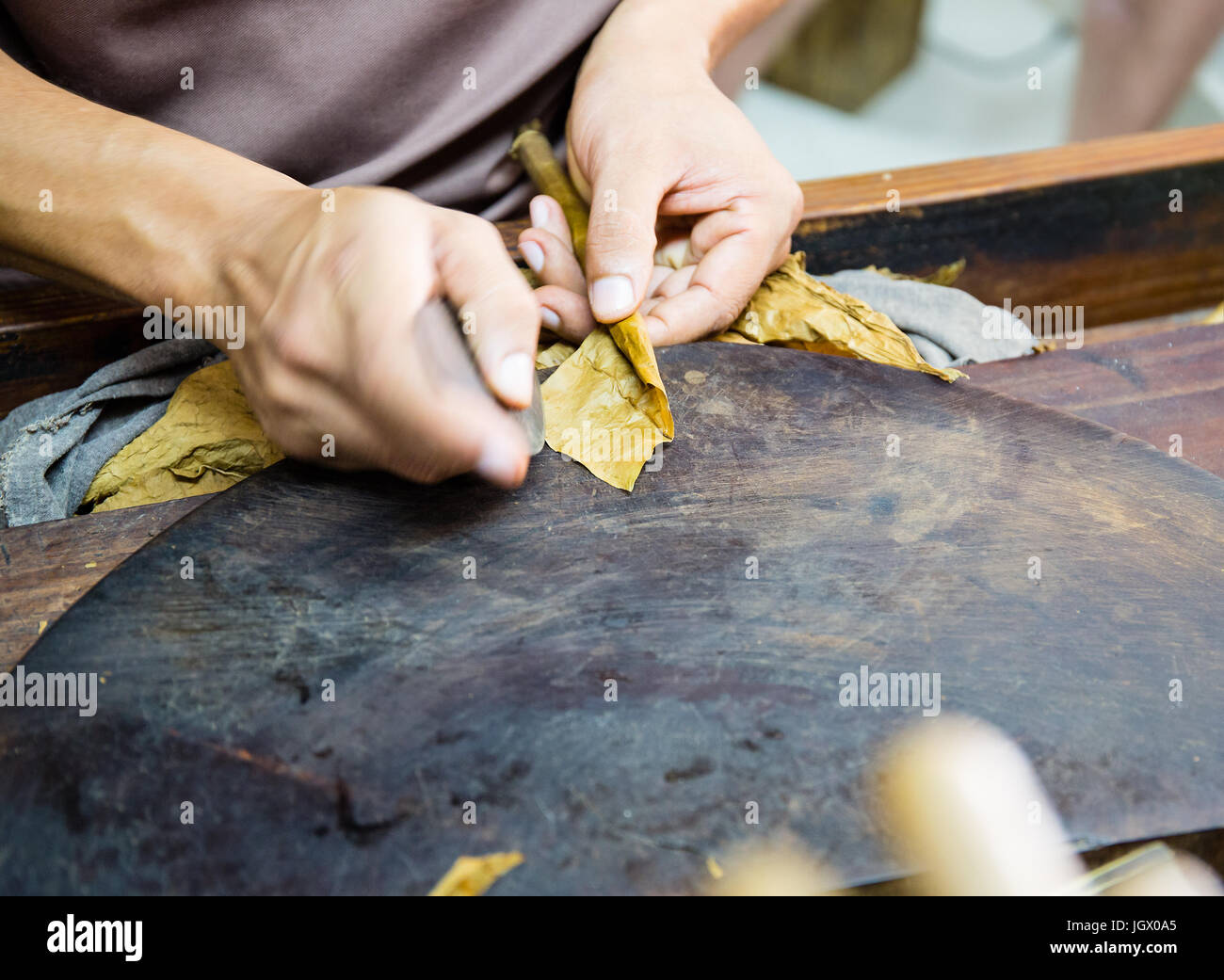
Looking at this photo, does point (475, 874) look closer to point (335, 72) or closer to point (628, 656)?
point (628, 656)

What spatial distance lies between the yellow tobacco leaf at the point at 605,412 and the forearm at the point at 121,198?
0.25 m

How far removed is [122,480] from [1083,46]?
2.57 m

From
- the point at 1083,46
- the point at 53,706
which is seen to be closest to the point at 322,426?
the point at 53,706

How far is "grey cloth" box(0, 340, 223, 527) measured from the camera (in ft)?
2.32

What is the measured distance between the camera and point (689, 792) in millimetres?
493

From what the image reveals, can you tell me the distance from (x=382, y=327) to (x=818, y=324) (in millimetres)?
442

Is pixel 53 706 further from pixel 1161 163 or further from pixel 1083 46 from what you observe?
pixel 1083 46

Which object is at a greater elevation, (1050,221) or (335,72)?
(335,72)

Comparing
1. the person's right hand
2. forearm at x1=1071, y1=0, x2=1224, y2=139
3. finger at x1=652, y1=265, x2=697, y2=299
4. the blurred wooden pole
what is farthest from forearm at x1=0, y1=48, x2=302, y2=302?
the blurred wooden pole

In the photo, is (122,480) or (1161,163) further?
(1161,163)

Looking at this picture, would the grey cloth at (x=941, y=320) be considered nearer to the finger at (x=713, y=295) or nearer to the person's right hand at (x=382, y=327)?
the finger at (x=713, y=295)

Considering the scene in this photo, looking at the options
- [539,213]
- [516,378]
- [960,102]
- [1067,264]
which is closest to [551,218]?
[539,213]

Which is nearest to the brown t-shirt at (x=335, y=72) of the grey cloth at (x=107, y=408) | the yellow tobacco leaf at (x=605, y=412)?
the grey cloth at (x=107, y=408)

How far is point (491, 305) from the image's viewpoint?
0.56 metres
